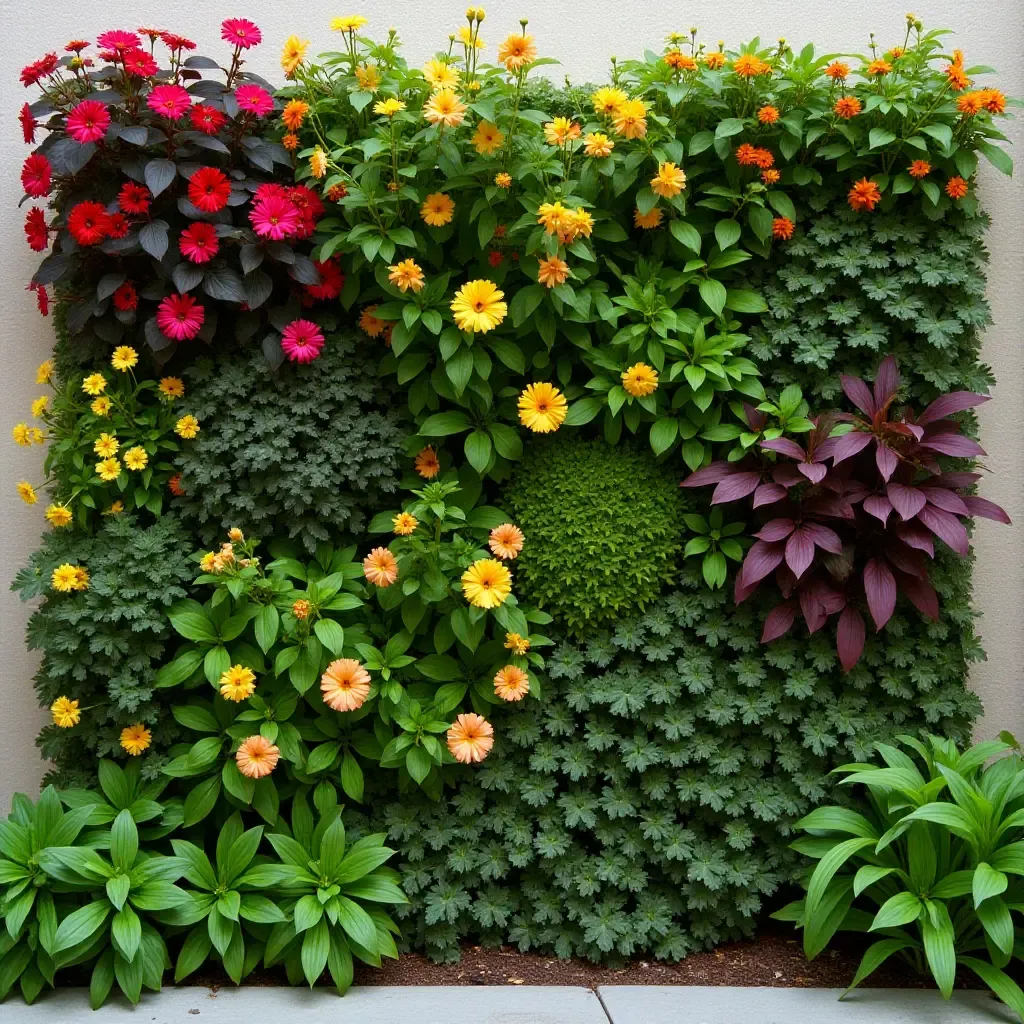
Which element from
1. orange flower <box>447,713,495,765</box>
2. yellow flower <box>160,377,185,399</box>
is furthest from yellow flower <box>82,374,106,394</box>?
orange flower <box>447,713,495,765</box>

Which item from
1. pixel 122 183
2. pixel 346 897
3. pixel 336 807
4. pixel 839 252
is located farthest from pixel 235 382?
pixel 839 252

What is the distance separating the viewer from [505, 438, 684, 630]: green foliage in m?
2.89

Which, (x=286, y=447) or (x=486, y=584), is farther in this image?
(x=286, y=447)

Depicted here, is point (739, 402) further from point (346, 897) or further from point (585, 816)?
point (346, 897)

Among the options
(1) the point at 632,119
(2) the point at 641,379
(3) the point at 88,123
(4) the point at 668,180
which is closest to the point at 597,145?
(1) the point at 632,119

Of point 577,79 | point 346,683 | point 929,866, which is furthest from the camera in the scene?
point 577,79

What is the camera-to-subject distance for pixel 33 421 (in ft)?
10.8

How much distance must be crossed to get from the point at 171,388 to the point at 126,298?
0.31 m

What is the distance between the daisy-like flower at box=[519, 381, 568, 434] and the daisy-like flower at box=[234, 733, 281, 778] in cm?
119

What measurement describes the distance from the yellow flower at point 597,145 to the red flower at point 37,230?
5.65 ft

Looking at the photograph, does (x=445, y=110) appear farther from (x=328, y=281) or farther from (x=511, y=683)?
(x=511, y=683)

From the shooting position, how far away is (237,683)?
8.66 feet

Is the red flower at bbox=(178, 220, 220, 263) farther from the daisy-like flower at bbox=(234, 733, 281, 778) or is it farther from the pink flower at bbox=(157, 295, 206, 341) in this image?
the daisy-like flower at bbox=(234, 733, 281, 778)

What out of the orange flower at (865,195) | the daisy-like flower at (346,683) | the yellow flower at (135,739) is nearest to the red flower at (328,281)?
the daisy-like flower at (346,683)
